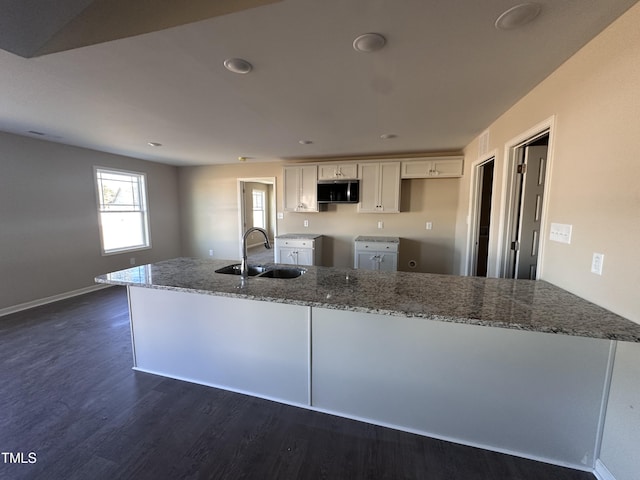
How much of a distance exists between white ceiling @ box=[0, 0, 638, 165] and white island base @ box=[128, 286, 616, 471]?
5.29ft

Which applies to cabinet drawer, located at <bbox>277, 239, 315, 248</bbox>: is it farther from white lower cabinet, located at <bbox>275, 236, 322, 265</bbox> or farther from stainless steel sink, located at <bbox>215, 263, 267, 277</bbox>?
stainless steel sink, located at <bbox>215, 263, 267, 277</bbox>

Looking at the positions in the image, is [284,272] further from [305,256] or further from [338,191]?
[338,191]

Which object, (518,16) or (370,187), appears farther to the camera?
(370,187)

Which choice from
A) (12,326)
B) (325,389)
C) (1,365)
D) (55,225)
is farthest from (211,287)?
(55,225)

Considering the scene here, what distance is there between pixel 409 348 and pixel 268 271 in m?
1.31

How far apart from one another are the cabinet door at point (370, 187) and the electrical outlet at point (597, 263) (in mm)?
3161

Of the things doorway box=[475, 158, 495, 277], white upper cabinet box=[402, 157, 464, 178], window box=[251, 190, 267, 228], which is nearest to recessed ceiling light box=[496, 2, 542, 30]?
doorway box=[475, 158, 495, 277]

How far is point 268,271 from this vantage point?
7.66 ft

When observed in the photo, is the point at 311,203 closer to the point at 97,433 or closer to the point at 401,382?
the point at 401,382

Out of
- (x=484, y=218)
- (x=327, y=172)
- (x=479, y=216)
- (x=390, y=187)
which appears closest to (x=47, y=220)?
(x=327, y=172)

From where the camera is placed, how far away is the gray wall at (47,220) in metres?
3.37

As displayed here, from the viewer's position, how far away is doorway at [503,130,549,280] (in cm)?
227

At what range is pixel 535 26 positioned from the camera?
1.34 meters

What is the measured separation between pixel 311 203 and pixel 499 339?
3737mm
